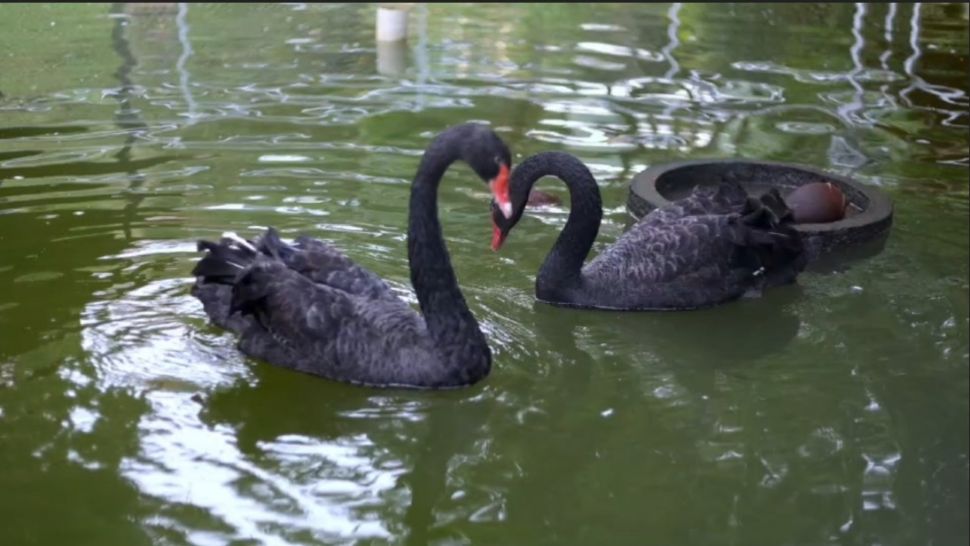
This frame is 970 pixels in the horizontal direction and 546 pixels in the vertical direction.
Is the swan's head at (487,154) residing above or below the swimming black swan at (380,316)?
above

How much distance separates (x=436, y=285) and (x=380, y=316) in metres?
0.22

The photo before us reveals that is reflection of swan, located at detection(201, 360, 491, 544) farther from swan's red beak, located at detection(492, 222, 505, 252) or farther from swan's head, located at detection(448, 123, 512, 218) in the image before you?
swan's red beak, located at detection(492, 222, 505, 252)

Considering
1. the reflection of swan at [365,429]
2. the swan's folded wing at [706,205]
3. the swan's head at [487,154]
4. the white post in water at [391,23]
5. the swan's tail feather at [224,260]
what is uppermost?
the swan's head at [487,154]

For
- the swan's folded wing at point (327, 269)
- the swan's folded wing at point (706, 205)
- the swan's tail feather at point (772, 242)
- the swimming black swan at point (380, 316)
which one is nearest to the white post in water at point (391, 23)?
the swan's folded wing at point (706, 205)

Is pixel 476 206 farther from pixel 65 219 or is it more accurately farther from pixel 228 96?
pixel 228 96

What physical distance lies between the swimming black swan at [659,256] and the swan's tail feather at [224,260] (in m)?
0.94

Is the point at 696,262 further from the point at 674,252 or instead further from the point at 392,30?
the point at 392,30

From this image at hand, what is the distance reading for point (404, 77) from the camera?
8383 mm

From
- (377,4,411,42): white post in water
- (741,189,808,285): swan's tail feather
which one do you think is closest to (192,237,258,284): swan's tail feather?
(741,189,808,285): swan's tail feather

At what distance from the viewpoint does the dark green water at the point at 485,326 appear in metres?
3.39

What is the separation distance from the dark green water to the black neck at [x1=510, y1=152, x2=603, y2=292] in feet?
0.45

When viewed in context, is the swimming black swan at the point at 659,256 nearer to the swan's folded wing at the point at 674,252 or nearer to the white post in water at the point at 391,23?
the swan's folded wing at the point at 674,252

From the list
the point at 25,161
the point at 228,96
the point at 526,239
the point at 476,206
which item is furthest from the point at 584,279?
the point at 228,96

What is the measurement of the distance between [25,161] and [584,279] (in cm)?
288
